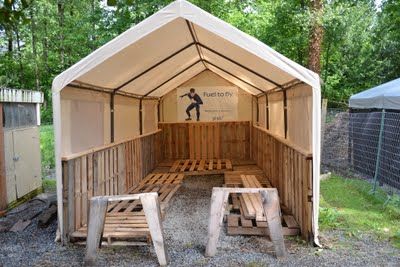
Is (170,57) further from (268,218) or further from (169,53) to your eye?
(268,218)

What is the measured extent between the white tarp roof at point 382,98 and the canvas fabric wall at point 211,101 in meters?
3.08

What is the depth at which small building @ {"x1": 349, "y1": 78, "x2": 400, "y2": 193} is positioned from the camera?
8383 millimetres

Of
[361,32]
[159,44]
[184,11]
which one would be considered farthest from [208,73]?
[361,32]

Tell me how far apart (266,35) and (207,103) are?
676 cm

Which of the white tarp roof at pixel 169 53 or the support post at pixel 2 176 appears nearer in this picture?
the white tarp roof at pixel 169 53

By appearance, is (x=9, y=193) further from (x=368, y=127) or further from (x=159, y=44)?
(x=368, y=127)

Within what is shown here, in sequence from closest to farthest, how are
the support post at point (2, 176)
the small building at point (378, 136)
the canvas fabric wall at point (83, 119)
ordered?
the canvas fabric wall at point (83, 119)
the support post at point (2, 176)
the small building at point (378, 136)

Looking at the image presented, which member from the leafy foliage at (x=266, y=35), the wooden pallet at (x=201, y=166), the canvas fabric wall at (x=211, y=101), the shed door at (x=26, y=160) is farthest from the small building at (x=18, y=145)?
the leafy foliage at (x=266, y=35)

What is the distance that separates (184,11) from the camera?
492 centimetres

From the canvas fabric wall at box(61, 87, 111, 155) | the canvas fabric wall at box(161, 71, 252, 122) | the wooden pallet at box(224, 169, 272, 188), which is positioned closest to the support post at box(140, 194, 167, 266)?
the canvas fabric wall at box(61, 87, 111, 155)

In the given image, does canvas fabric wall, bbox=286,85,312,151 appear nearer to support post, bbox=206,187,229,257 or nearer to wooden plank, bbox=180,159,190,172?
support post, bbox=206,187,229,257

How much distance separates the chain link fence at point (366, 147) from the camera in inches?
330

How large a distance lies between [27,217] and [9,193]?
2.57 ft

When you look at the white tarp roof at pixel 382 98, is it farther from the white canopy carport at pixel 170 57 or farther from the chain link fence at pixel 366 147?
the white canopy carport at pixel 170 57
